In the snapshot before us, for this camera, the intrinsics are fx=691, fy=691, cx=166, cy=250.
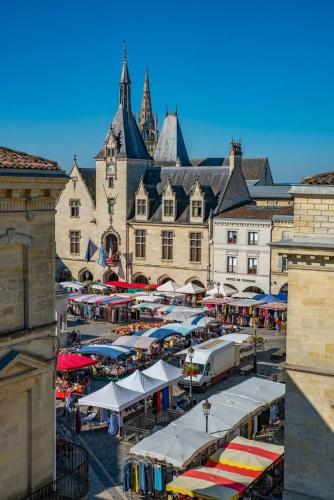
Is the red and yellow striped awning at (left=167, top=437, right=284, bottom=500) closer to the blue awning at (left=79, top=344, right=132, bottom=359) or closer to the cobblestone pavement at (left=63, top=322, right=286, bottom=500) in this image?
the cobblestone pavement at (left=63, top=322, right=286, bottom=500)

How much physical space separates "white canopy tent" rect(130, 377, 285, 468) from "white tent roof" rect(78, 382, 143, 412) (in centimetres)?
235

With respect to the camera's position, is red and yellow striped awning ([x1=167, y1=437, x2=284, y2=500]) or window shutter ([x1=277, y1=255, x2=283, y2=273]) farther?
window shutter ([x1=277, y1=255, x2=283, y2=273])

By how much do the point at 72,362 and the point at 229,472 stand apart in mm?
11388

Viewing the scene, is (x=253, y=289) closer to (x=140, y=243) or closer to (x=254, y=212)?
(x=254, y=212)

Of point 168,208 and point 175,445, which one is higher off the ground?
point 168,208

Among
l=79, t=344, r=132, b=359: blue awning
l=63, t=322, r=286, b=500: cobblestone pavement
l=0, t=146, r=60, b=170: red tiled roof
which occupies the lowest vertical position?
l=63, t=322, r=286, b=500: cobblestone pavement

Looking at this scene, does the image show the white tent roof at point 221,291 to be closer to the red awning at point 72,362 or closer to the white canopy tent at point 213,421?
the red awning at point 72,362

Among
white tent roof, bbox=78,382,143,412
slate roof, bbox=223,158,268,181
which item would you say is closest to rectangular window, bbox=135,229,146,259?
slate roof, bbox=223,158,268,181

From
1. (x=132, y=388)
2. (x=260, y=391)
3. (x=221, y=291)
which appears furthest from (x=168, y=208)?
(x=260, y=391)

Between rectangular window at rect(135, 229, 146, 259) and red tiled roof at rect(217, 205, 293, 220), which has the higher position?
red tiled roof at rect(217, 205, 293, 220)

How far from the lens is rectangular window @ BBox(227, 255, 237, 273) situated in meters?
46.7

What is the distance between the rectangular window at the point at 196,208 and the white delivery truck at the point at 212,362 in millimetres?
18739

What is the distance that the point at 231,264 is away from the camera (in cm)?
4684

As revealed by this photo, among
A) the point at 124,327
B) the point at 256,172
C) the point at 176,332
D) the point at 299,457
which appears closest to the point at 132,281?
the point at 124,327
